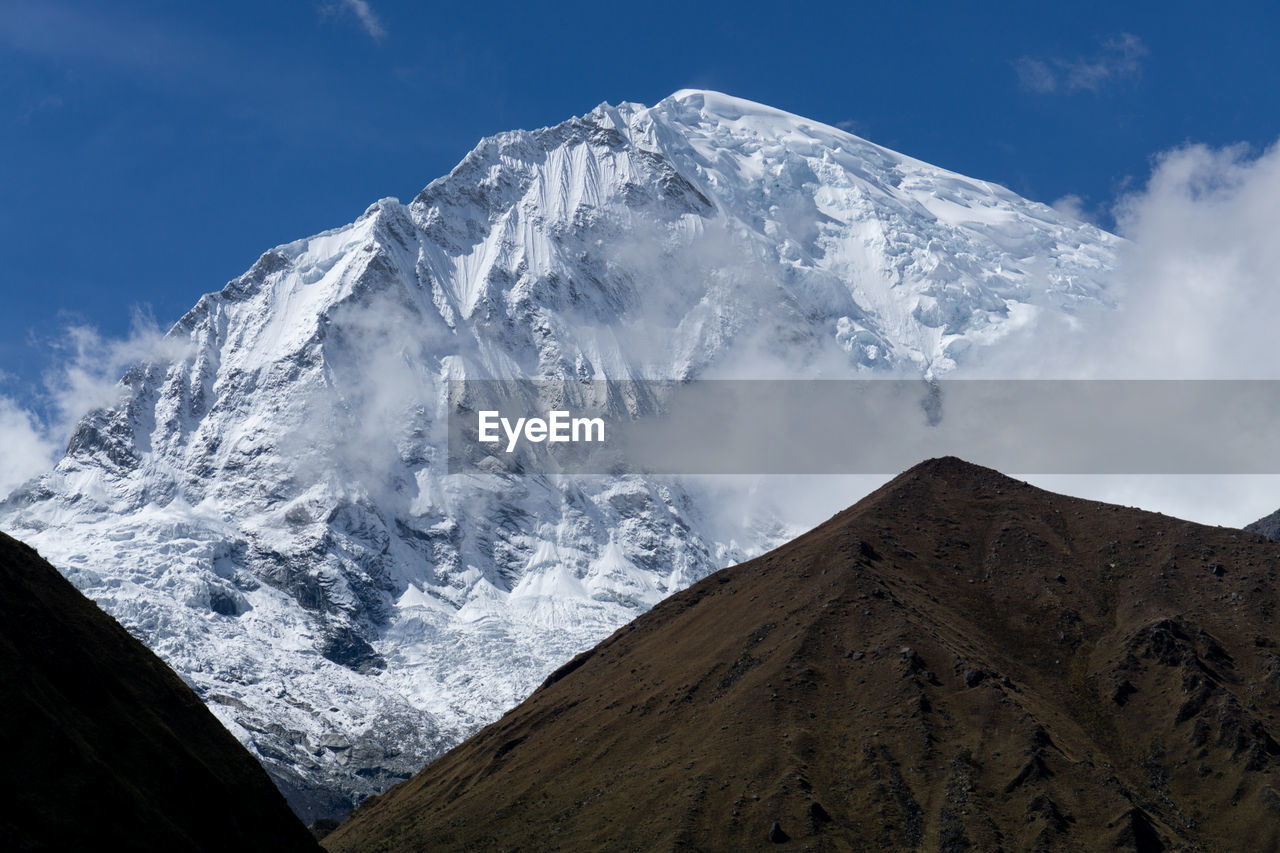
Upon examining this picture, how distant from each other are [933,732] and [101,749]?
293 ft

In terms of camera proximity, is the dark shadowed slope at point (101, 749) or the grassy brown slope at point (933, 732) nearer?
the dark shadowed slope at point (101, 749)

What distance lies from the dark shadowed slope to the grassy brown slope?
46955 millimetres

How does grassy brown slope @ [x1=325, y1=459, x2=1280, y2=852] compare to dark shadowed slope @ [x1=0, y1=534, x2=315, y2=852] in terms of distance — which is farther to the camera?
grassy brown slope @ [x1=325, y1=459, x2=1280, y2=852]

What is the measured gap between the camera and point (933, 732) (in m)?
160

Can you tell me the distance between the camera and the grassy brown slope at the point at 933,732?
487 ft

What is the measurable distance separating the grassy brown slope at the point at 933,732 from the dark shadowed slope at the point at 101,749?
4695cm

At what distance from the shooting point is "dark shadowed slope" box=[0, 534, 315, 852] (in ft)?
319

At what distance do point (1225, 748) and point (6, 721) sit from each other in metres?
123

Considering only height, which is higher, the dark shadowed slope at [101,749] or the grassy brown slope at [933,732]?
the dark shadowed slope at [101,749]

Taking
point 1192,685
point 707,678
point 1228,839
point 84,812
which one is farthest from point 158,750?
point 1192,685

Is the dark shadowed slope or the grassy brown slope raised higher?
the dark shadowed slope

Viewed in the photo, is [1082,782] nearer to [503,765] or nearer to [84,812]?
[503,765]

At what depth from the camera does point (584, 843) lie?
15450 centimetres

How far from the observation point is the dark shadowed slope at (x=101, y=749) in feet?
319
